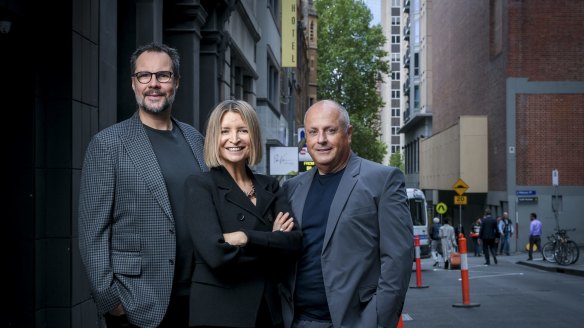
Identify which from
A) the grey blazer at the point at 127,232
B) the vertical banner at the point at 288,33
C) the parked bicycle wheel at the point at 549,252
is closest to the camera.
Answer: the grey blazer at the point at 127,232

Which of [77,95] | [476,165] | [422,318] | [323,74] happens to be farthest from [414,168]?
[77,95]

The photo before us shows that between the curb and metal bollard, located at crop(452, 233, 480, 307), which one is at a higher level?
metal bollard, located at crop(452, 233, 480, 307)

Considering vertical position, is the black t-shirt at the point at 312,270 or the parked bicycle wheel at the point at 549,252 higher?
the black t-shirt at the point at 312,270

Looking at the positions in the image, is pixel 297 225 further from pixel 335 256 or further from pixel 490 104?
pixel 490 104

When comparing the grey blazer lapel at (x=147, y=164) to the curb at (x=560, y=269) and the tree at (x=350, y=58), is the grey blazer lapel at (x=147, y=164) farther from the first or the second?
the tree at (x=350, y=58)

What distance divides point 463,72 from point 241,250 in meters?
54.7

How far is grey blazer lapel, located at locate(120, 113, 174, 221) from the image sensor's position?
427 centimetres

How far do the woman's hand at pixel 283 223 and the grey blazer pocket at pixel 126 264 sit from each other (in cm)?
69

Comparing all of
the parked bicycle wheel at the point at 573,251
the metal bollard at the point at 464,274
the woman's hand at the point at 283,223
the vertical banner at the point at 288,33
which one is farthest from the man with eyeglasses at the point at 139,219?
the vertical banner at the point at 288,33

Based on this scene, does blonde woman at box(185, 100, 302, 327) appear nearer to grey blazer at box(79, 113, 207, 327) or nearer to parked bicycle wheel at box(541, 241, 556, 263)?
grey blazer at box(79, 113, 207, 327)

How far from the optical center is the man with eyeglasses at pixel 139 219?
415 cm

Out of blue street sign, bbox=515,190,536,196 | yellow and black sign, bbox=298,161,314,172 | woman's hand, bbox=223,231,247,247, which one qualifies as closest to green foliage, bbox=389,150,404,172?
blue street sign, bbox=515,190,536,196

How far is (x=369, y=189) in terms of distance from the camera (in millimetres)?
4375

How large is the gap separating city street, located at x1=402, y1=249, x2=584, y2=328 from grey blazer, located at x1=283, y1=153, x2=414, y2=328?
8.12 meters
